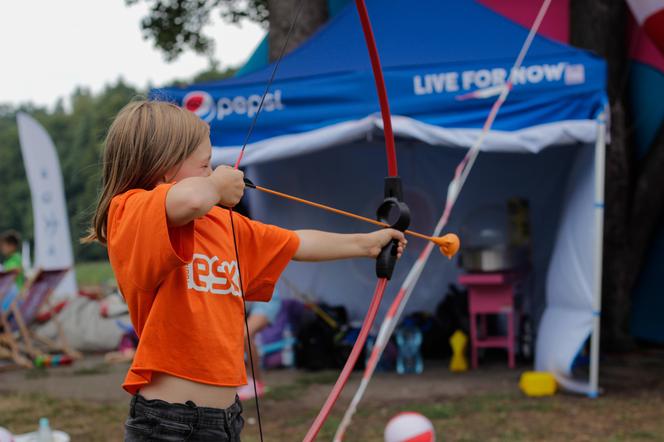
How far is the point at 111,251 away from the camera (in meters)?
1.88

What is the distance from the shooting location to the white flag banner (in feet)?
34.7

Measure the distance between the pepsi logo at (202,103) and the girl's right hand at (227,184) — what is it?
13.5ft

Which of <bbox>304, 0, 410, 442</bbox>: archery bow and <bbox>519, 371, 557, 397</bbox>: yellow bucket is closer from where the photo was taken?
<bbox>304, 0, 410, 442</bbox>: archery bow

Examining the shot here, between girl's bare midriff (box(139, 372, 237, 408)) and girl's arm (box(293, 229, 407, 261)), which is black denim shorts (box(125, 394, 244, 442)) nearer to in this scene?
girl's bare midriff (box(139, 372, 237, 408))

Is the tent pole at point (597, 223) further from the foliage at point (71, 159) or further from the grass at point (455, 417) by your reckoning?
the foliage at point (71, 159)

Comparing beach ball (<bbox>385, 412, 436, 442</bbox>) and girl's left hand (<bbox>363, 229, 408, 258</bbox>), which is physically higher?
girl's left hand (<bbox>363, 229, 408, 258</bbox>)

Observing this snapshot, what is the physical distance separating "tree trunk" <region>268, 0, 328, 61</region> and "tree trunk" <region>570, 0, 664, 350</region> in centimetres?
223

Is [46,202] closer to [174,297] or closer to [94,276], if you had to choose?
[174,297]

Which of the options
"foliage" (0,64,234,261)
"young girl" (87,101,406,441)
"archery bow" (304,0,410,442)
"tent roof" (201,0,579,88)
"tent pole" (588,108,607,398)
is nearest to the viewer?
"young girl" (87,101,406,441)

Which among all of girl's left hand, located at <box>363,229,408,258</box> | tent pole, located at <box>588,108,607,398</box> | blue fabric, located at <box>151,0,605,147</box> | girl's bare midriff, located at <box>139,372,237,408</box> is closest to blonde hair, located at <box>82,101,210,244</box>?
girl's bare midriff, located at <box>139,372,237,408</box>

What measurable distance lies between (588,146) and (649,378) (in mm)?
1702

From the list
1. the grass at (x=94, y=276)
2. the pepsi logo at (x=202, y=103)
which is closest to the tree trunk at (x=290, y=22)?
the pepsi logo at (x=202, y=103)

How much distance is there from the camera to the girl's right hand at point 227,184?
1.71m

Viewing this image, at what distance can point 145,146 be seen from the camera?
195 centimetres
